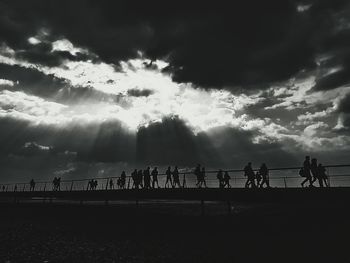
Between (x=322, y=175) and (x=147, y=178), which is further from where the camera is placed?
(x=147, y=178)

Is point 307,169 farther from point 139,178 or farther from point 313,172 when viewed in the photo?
point 139,178

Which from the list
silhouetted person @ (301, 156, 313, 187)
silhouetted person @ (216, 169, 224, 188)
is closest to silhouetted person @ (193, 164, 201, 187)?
silhouetted person @ (216, 169, 224, 188)

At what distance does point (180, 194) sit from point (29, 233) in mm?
12289

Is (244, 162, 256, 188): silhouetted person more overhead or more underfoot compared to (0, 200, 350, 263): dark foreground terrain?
more overhead

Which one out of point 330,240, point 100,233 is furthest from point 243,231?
point 100,233

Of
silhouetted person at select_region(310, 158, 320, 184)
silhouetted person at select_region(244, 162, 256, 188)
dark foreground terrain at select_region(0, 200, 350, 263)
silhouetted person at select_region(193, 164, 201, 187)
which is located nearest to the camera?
dark foreground terrain at select_region(0, 200, 350, 263)

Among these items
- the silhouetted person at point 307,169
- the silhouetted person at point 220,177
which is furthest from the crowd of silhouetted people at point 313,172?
the silhouetted person at point 220,177

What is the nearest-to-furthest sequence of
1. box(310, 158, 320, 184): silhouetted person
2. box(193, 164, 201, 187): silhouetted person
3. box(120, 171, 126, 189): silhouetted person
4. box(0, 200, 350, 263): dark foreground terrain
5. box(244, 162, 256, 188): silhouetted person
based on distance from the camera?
box(0, 200, 350, 263): dark foreground terrain → box(310, 158, 320, 184): silhouetted person → box(244, 162, 256, 188): silhouetted person → box(193, 164, 201, 187): silhouetted person → box(120, 171, 126, 189): silhouetted person

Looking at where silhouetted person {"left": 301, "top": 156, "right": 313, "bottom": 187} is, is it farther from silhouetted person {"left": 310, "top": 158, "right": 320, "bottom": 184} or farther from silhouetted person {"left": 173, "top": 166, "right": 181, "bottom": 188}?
silhouetted person {"left": 173, "top": 166, "right": 181, "bottom": 188}

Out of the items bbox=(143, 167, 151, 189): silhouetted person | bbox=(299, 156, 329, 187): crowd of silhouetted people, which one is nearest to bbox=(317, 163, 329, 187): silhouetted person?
bbox=(299, 156, 329, 187): crowd of silhouetted people

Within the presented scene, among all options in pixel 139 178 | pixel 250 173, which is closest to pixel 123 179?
pixel 139 178

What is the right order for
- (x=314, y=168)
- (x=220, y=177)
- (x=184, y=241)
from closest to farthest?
1. (x=184, y=241)
2. (x=314, y=168)
3. (x=220, y=177)

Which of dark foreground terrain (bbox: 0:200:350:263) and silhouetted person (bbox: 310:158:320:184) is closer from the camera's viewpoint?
dark foreground terrain (bbox: 0:200:350:263)

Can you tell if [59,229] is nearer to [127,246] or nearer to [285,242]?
[127,246]
